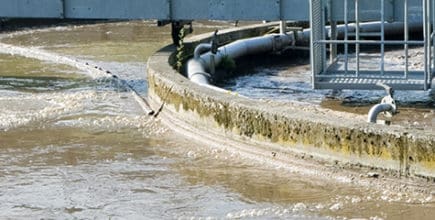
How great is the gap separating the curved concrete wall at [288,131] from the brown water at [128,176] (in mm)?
211

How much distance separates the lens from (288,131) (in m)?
9.25

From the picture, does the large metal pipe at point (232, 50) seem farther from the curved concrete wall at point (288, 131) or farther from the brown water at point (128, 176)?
the curved concrete wall at point (288, 131)

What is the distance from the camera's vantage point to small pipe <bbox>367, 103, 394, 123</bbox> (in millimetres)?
9055

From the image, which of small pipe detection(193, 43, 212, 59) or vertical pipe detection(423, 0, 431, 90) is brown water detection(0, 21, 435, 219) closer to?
small pipe detection(193, 43, 212, 59)

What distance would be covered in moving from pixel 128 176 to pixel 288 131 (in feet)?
5.25

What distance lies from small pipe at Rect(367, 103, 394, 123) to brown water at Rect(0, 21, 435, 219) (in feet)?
2.66

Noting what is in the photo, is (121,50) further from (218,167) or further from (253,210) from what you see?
(253,210)

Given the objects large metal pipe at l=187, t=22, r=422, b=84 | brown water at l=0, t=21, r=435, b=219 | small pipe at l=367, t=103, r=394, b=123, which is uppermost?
small pipe at l=367, t=103, r=394, b=123

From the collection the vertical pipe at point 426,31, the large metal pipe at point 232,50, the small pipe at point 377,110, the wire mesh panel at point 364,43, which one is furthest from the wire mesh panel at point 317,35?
the large metal pipe at point 232,50

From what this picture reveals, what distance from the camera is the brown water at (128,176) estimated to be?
791cm

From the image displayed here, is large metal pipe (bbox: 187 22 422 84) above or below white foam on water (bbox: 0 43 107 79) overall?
above

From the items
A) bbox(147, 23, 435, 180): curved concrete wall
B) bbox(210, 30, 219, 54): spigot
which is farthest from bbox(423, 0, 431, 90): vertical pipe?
bbox(210, 30, 219, 54): spigot

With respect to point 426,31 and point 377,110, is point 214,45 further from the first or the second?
point 377,110

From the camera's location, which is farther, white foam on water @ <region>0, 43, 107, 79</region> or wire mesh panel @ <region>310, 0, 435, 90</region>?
white foam on water @ <region>0, 43, 107, 79</region>
